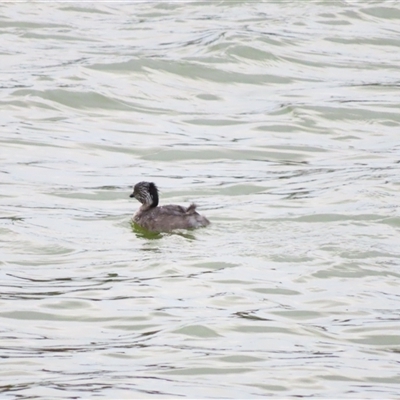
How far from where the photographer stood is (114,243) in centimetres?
1297

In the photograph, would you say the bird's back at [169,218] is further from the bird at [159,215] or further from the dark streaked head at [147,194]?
the dark streaked head at [147,194]

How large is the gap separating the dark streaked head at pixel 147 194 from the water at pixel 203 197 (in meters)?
0.38

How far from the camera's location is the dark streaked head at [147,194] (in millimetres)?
13773

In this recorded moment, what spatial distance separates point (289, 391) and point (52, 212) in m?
5.76

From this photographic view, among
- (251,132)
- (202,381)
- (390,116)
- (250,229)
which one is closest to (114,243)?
(250,229)

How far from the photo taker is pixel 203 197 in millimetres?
14922

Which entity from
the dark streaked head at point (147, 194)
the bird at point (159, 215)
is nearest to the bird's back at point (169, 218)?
the bird at point (159, 215)

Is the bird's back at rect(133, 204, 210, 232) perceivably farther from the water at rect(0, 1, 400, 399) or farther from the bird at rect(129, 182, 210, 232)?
the water at rect(0, 1, 400, 399)

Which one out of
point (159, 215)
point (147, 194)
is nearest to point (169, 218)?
point (159, 215)

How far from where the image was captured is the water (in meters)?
9.66

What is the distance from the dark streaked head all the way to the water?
377 mm

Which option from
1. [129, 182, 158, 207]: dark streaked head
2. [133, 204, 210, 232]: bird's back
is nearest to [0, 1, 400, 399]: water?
[133, 204, 210, 232]: bird's back

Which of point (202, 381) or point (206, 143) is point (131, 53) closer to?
point (206, 143)

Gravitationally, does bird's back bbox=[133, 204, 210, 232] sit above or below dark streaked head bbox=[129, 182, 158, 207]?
below
